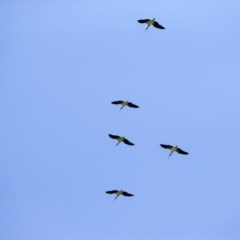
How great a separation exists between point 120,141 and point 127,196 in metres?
7.96

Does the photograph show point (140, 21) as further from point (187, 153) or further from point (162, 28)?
point (187, 153)

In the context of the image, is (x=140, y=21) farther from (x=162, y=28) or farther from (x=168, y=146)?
(x=168, y=146)

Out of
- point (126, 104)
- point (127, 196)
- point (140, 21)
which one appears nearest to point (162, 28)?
point (140, 21)

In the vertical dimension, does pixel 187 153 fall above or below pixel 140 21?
below

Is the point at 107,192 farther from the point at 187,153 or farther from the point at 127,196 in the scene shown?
the point at 187,153

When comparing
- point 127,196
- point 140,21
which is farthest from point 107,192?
point 140,21

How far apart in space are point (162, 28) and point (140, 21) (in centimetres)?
325

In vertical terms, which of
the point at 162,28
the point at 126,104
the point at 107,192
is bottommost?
the point at 107,192

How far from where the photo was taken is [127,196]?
132 metres

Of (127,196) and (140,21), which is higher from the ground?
(140,21)

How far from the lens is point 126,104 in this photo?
129 m

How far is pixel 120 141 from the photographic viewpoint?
131m

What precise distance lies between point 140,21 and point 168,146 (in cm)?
1787

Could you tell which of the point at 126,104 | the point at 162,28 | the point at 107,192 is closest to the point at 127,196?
the point at 107,192
